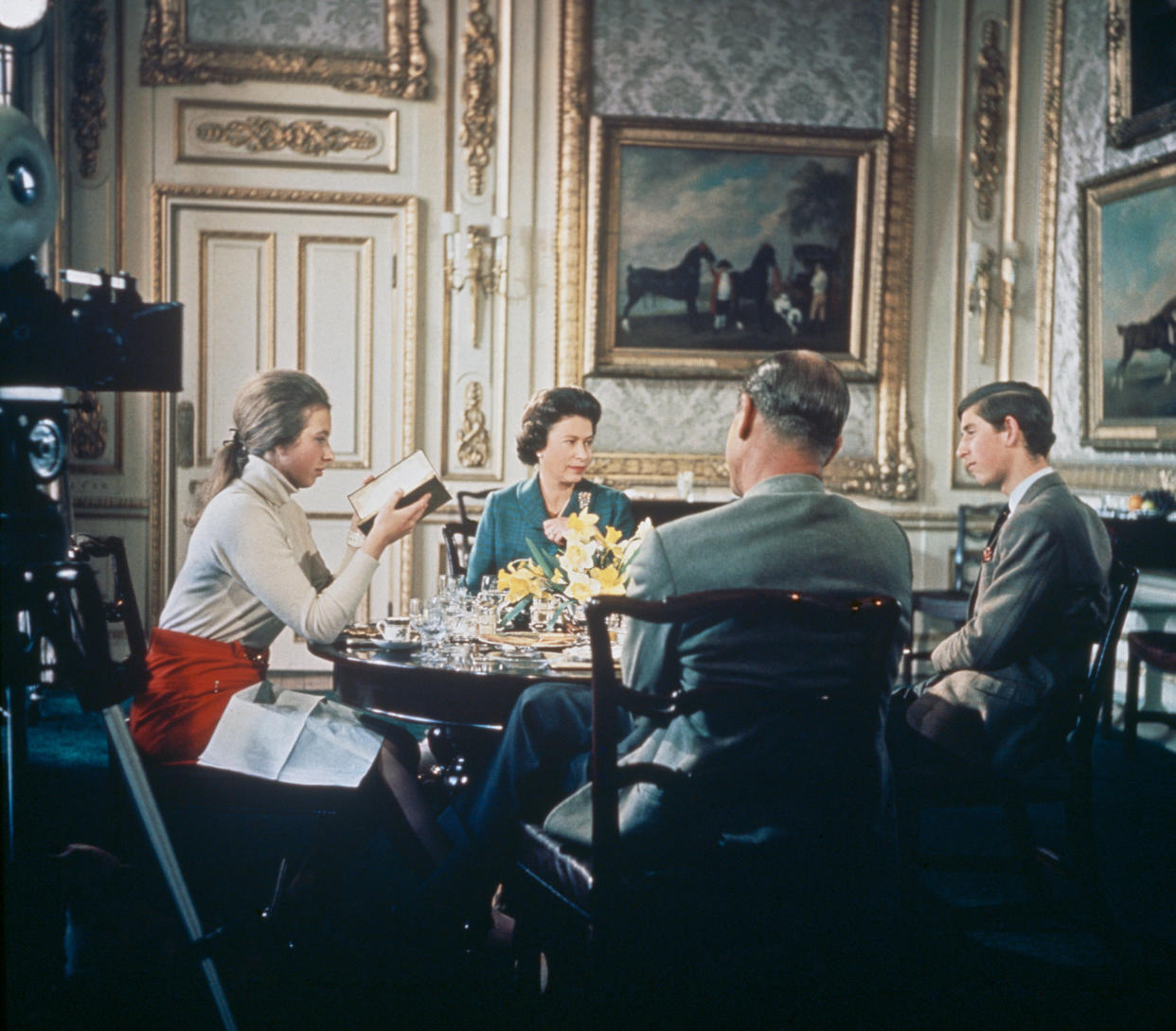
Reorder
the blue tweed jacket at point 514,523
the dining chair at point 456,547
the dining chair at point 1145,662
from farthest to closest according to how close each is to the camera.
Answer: the dining chair at point 1145,662, the dining chair at point 456,547, the blue tweed jacket at point 514,523

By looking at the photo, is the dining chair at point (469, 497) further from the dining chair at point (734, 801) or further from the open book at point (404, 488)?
the dining chair at point (734, 801)

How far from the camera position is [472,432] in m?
5.80

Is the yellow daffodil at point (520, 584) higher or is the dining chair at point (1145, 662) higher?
the yellow daffodil at point (520, 584)

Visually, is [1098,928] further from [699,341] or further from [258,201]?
[258,201]

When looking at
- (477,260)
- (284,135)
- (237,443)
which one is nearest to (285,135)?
(284,135)

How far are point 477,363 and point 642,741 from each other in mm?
4184

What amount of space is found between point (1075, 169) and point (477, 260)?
9.87 ft

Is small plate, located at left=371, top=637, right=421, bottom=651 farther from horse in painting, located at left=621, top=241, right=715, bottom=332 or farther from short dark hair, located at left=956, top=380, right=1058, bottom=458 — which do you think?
horse in painting, located at left=621, top=241, right=715, bottom=332

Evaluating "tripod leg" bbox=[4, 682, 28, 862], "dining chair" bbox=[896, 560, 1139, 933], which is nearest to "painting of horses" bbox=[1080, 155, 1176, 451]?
"dining chair" bbox=[896, 560, 1139, 933]

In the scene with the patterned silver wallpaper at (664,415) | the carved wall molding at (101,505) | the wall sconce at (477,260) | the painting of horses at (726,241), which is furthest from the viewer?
the patterned silver wallpaper at (664,415)

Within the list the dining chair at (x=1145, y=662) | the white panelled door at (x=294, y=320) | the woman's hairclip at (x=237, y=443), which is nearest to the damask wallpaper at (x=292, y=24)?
the white panelled door at (x=294, y=320)

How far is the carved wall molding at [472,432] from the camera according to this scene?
19.0ft

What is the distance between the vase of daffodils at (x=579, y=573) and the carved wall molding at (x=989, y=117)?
4.29m

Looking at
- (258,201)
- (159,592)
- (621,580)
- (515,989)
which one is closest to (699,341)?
(258,201)
